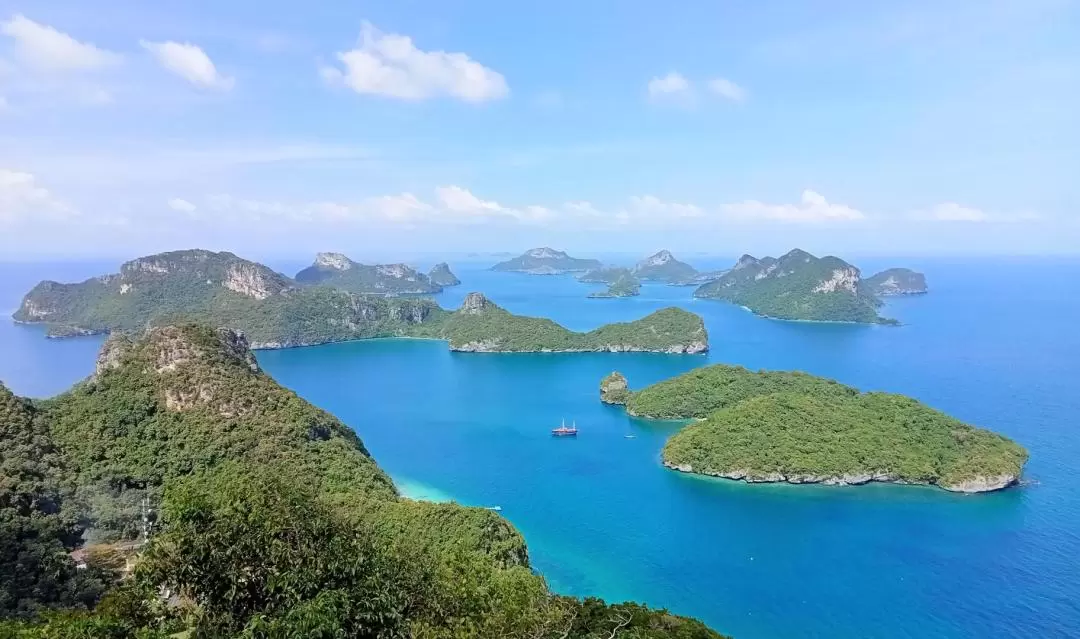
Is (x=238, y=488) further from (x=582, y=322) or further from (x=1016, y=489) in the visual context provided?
(x=582, y=322)

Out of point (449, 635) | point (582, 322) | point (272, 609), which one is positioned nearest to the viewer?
point (272, 609)

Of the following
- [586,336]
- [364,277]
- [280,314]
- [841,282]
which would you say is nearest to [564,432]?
[586,336]

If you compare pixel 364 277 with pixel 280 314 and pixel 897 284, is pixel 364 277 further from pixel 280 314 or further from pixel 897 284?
pixel 897 284

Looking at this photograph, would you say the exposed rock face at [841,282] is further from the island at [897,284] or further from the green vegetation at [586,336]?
the green vegetation at [586,336]

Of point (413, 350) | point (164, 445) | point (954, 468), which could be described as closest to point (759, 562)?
point (954, 468)

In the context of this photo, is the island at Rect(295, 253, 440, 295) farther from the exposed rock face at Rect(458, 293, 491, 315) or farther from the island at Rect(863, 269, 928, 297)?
the island at Rect(863, 269, 928, 297)

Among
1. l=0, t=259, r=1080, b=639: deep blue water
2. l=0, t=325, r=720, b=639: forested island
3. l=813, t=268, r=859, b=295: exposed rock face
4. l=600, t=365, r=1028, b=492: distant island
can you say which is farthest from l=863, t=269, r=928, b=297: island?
l=0, t=325, r=720, b=639: forested island
